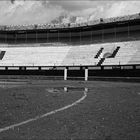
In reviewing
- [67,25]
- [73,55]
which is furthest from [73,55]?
[67,25]

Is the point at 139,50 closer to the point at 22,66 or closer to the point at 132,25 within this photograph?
the point at 132,25

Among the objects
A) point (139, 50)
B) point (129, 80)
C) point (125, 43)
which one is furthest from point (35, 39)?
point (129, 80)

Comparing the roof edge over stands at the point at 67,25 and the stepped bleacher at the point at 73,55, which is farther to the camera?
the roof edge over stands at the point at 67,25

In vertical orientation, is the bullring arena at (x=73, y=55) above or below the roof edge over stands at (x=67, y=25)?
below

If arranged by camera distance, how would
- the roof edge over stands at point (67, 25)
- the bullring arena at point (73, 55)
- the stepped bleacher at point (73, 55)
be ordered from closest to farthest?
the bullring arena at point (73, 55) → the stepped bleacher at point (73, 55) → the roof edge over stands at point (67, 25)

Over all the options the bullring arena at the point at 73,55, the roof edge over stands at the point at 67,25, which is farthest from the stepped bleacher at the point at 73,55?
the roof edge over stands at the point at 67,25

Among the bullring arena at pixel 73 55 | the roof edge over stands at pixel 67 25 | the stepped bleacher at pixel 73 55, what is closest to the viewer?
the bullring arena at pixel 73 55

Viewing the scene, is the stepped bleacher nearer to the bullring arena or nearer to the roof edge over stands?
the bullring arena

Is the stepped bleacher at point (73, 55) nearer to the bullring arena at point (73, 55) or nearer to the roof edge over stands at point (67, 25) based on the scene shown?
the bullring arena at point (73, 55)

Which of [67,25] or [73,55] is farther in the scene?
[67,25]

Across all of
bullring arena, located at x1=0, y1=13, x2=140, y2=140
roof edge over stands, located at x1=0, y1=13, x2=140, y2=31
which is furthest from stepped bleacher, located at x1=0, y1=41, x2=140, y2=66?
roof edge over stands, located at x1=0, y1=13, x2=140, y2=31

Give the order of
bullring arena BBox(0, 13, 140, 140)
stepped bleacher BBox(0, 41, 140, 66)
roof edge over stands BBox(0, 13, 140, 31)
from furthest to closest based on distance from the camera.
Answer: roof edge over stands BBox(0, 13, 140, 31) → stepped bleacher BBox(0, 41, 140, 66) → bullring arena BBox(0, 13, 140, 140)

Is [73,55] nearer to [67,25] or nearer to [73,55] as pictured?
[73,55]

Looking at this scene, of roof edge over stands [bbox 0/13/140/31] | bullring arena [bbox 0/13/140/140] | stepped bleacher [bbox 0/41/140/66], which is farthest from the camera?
roof edge over stands [bbox 0/13/140/31]
